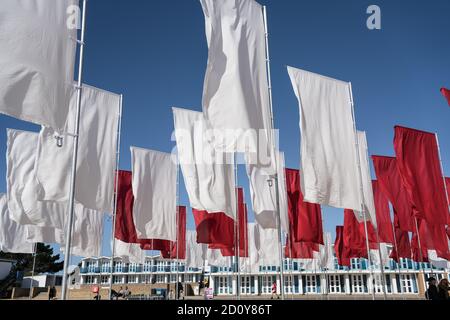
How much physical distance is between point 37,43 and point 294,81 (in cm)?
783

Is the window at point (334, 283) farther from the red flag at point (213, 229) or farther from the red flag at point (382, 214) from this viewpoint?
the red flag at point (213, 229)

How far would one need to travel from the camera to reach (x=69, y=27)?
10.5 m

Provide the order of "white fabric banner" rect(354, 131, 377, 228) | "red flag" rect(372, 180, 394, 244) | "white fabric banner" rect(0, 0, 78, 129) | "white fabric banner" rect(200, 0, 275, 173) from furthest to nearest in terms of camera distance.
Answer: "red flag" rect(372, 180, 394, 244) < "white fabric banner" rect(354, 131, 377, 228) < "white fabric banner" rect(200, 0, 275, 173) < "white fabric banner" rect(0, 0, 78, 129)

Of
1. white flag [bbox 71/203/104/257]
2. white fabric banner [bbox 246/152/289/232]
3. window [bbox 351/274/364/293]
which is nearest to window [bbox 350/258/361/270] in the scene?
window [bbox 351/274/364/293]

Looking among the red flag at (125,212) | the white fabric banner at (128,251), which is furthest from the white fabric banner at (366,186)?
the white fabric banner at (128,251)

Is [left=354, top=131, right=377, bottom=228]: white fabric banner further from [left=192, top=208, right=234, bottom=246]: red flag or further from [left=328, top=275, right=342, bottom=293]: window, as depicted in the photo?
[left=328, top=275, right=342, bottom=293]: window

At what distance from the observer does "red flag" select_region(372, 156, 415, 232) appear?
19.2 metres

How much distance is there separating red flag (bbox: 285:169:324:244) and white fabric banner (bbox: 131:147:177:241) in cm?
602

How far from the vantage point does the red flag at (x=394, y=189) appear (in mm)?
19203

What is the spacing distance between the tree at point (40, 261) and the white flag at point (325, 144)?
6387 cm

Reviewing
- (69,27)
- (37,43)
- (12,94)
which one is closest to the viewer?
(12,94)
